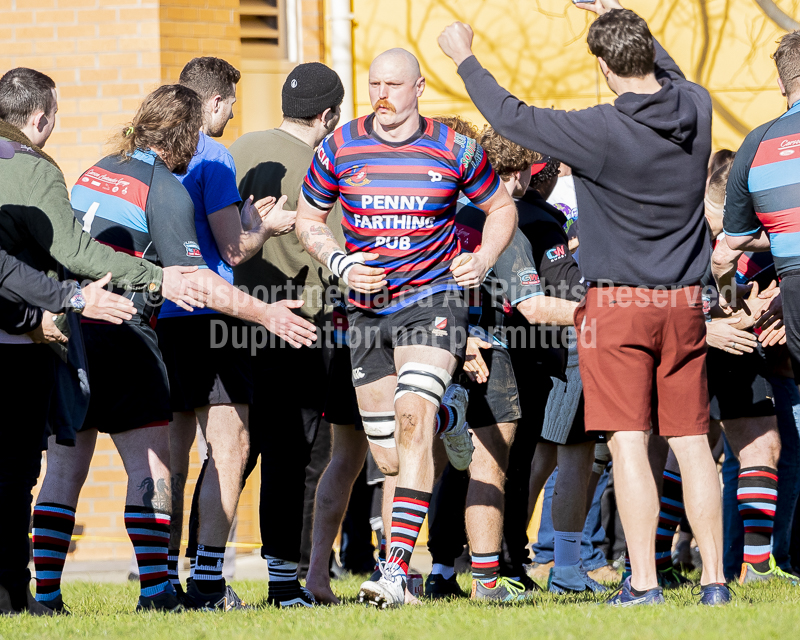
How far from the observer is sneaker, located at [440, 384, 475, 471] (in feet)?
15.5

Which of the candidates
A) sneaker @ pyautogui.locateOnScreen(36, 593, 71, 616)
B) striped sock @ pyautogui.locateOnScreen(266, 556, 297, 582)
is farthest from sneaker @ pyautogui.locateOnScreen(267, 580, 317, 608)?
sneaker @ pyautogui.locateOnScreen(36, 593, 71, 616)

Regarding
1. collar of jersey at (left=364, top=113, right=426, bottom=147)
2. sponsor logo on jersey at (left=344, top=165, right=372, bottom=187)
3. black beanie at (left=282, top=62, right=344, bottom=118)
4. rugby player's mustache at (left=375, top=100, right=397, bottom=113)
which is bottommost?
sponsor logo on jersey at (left=344, top=165, right=372, bottom=187)

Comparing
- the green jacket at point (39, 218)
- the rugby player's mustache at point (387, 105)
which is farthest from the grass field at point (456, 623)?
the rugby player's mustache at point (387, 105)

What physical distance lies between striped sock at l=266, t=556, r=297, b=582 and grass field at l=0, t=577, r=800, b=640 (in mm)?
514

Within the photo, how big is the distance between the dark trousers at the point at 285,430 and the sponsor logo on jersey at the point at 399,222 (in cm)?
104

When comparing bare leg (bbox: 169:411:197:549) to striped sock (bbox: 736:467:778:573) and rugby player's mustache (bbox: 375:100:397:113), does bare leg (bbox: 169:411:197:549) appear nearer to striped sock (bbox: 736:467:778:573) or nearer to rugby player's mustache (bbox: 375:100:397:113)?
rugby player's mustache (bbox: 375:100:397:113)

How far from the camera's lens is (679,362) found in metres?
4.50

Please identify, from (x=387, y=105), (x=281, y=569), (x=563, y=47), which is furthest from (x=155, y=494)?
(x=563, y=47)

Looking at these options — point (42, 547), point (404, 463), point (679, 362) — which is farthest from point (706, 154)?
point (42, 547)

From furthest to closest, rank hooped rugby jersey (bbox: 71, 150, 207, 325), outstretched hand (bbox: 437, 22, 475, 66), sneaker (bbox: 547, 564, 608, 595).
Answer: sneaker (bbox: 547, 564, 608, 595) → hooped rugby jersey (bbox: 71, 150, 207, 325) → outstretched hand (bbox: 437, 22, 475, 66)

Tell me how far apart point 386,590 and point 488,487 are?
1.31 meters

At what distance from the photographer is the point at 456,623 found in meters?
3.90

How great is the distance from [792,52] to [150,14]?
4.62m

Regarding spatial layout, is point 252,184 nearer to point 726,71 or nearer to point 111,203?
point 111,203
